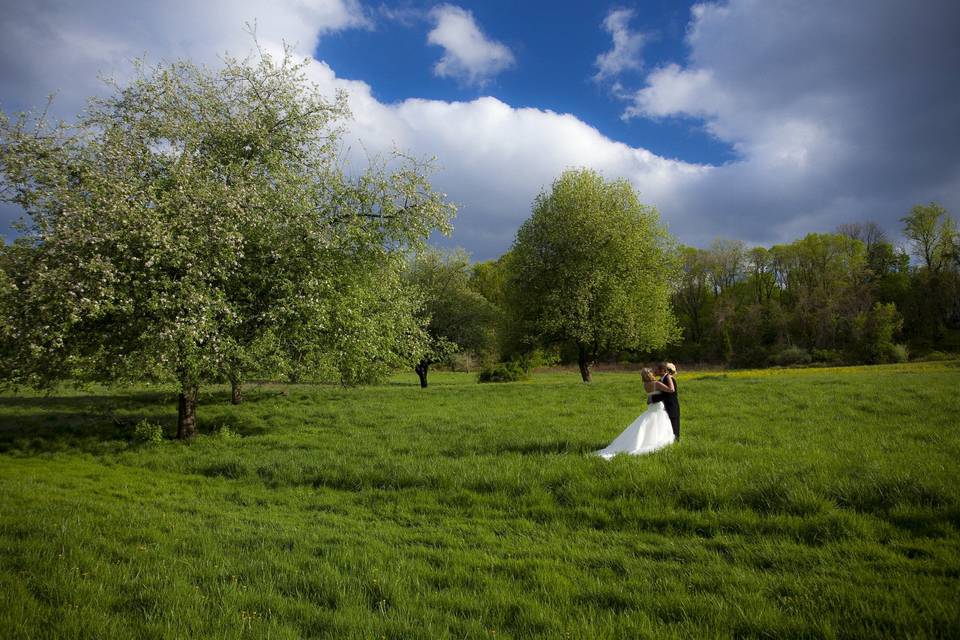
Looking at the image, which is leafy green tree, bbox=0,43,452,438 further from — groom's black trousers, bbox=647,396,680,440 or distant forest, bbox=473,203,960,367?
distant forest, bbox=473,203,960,367

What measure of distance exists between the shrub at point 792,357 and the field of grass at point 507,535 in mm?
45049

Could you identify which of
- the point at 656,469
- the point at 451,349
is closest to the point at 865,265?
the point at 451,349

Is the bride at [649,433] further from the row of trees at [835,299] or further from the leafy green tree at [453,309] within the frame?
the row of trees at [835,299]

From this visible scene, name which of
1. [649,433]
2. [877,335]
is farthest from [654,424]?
[877,335]

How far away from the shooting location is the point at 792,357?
5816 centimetres

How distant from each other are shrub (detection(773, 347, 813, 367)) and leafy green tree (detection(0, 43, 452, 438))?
52689mm

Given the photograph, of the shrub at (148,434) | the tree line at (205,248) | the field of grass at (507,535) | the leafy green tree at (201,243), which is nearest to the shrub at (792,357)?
the field of grass at (507,535)

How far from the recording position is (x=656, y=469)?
35.0ft

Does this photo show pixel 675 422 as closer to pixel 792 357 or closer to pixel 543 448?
pixel 543 448

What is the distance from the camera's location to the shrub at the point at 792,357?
57.1m

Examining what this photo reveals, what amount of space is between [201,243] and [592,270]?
2808cm

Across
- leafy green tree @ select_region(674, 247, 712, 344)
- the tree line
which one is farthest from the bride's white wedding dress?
leafy green tree @ select_region(674, 247, 712, 344)

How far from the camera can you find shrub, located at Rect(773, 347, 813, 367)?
187 feet

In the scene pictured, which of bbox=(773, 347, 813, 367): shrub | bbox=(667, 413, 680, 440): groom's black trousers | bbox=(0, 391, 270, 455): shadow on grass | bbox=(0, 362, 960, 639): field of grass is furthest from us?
bbox=(773, 347, 813, 367): shrub
